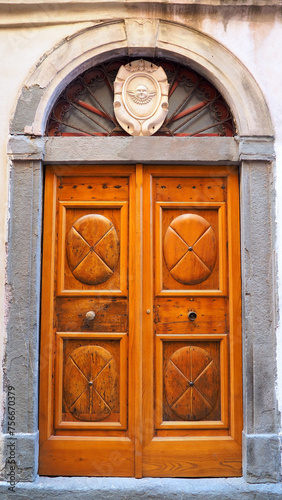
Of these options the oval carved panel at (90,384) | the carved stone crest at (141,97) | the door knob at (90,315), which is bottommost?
the oval carved panel at (90,384)

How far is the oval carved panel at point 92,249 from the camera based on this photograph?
11.8 feet

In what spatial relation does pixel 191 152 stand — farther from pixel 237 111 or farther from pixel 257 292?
pixel 257 292

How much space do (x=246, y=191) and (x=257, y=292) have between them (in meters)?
0.81

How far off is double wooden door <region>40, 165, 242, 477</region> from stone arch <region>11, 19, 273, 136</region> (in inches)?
18.4

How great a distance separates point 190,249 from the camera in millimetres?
3611

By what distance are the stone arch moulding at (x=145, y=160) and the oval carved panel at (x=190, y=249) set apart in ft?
0.96

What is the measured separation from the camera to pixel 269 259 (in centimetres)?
346

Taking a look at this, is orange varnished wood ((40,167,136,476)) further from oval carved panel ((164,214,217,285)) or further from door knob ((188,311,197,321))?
door knob ((188,311,197,321))

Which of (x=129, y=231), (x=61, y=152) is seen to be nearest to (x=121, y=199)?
(x=129, y=231)

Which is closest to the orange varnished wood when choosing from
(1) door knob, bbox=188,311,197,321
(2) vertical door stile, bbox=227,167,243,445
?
(1) door knob, bbox=188,311,197,321

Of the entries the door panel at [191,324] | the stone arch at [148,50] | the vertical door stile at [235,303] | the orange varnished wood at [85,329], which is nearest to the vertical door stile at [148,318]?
the door panel at [191,324]

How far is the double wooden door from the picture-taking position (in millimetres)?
3455

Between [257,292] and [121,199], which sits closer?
[257,292]

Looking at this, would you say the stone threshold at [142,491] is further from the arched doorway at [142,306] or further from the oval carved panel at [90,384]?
the oval carved panel at [90,384]
